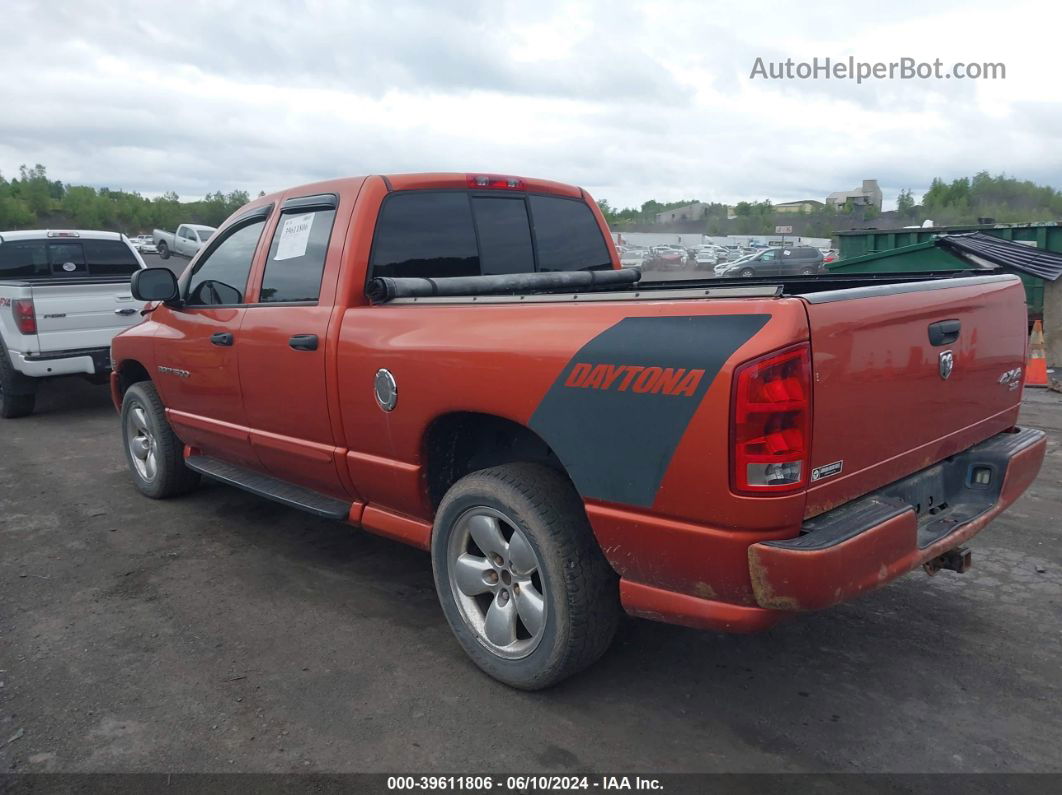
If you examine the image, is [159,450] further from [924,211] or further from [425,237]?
[924,211]

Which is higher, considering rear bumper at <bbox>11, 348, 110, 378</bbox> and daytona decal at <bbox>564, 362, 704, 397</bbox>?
daytona decal at <bbox>564, 362, 704, 397</bbox>

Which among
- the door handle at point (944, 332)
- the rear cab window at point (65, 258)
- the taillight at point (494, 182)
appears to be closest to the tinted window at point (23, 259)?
the rear cab window at point (65, 258)

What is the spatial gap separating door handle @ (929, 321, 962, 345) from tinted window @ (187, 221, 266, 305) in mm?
3237

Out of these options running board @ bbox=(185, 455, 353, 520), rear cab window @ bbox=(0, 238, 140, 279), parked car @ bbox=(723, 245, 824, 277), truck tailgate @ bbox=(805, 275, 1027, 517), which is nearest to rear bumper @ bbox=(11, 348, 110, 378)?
rear cab window @ bbox=(0, 238, 140, 279)

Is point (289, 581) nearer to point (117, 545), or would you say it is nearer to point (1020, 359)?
point (117, 545)

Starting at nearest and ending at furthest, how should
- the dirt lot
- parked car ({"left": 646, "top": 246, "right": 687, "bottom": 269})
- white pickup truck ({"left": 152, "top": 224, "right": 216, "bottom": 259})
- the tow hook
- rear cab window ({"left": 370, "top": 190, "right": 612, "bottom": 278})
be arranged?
1. the dirt lot
2. the tow hook
3. rear cab window ({"left": 370, "top": 190, "right": 612, "bottom": 278})
4. white pickup truck ({"left": 152, "top": 224, "right": 216, "bottom": 259})
5. parked car ({"left": 646, "top": 246, "right": 687, "bottom": 269})

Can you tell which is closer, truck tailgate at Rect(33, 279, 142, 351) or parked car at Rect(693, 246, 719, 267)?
truck tailgate at Rect(33, 279, 142, 351)

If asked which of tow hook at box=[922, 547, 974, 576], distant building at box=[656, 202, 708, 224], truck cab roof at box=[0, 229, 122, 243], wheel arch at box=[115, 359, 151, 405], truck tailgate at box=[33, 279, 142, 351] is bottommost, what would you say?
tow hook at box=[922, 547, 974, 576]

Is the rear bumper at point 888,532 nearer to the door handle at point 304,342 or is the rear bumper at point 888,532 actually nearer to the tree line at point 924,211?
the door handle at point 304,342

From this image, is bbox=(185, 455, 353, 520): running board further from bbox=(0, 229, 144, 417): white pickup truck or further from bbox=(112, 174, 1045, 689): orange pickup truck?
bbox=(0, 229, 144, 417): white pickup truck

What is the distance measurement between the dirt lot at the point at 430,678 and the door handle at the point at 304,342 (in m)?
1.20

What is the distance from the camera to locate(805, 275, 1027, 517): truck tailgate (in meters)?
2.45

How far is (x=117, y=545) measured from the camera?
15.7 ft

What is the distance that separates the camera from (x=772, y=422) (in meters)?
2.37
